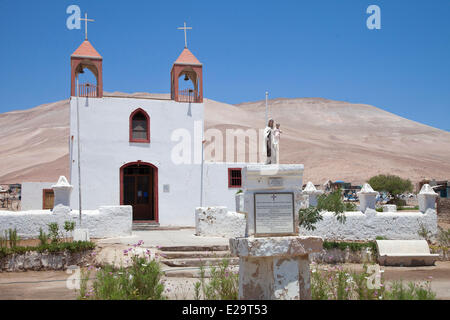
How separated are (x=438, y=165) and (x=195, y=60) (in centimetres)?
7186

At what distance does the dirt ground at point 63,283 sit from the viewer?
28.4ft

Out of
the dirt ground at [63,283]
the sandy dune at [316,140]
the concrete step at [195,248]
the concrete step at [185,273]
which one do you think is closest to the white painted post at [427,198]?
the dirt ground at [63,283]

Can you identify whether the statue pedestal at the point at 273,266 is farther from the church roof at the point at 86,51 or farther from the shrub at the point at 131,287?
the church roof at the point at 86,51

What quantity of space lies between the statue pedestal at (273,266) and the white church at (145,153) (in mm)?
13797

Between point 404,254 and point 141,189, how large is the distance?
11.6 metres

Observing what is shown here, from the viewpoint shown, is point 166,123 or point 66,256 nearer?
point 66,256

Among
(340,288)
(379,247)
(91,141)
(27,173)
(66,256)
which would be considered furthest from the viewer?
(27,173)

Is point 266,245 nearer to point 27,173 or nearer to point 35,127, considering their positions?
point 27,173

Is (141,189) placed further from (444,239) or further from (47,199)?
(444,239)

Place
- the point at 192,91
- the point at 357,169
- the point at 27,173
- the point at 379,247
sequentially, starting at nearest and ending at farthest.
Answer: the point at 379,247
the point at 192,91
the point at 357,169
the point at 27,173

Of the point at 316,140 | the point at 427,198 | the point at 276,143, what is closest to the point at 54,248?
Answer: the point at 276,143

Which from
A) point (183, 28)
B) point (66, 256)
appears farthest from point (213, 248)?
point (183, 28)

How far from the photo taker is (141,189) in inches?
814

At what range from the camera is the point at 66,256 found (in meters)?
12.5
